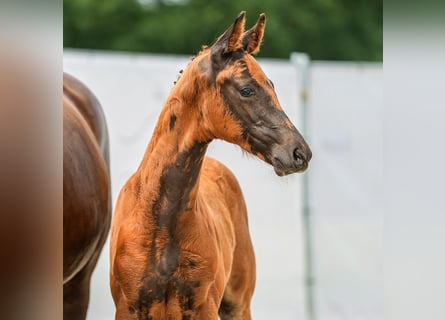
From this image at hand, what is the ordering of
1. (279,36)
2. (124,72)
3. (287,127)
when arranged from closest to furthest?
(287,127)
(124,72)
(279,36)

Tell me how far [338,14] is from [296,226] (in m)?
2.86

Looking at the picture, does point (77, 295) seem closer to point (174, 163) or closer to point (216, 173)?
point (216, 173)

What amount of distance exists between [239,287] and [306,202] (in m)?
1.56

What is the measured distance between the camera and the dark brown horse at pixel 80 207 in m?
1.92

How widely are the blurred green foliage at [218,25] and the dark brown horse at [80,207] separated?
10.5ft

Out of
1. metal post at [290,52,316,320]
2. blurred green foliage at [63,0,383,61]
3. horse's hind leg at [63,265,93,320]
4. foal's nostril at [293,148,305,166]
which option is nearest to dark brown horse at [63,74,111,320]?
horse's hind leg at [63,265,93,320]

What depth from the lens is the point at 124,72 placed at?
3.23 metres

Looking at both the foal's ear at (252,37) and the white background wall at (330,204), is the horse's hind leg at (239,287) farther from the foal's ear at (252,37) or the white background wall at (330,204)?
the white background wall at (330,204)

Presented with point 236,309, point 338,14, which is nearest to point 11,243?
point 236,309

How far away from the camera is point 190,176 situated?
167cm

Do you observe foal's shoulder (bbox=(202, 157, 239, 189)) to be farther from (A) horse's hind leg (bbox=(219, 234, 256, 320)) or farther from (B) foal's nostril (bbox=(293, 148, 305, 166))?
(B) foal's nostril (bbox=(293, 148, 305, 166))

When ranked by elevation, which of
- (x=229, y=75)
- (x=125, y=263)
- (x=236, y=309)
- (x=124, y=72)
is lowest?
(x=236, y=309)

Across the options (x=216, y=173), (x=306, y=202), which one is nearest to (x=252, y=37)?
(x=216, y=173)

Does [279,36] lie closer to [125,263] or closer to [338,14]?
[338,14]
